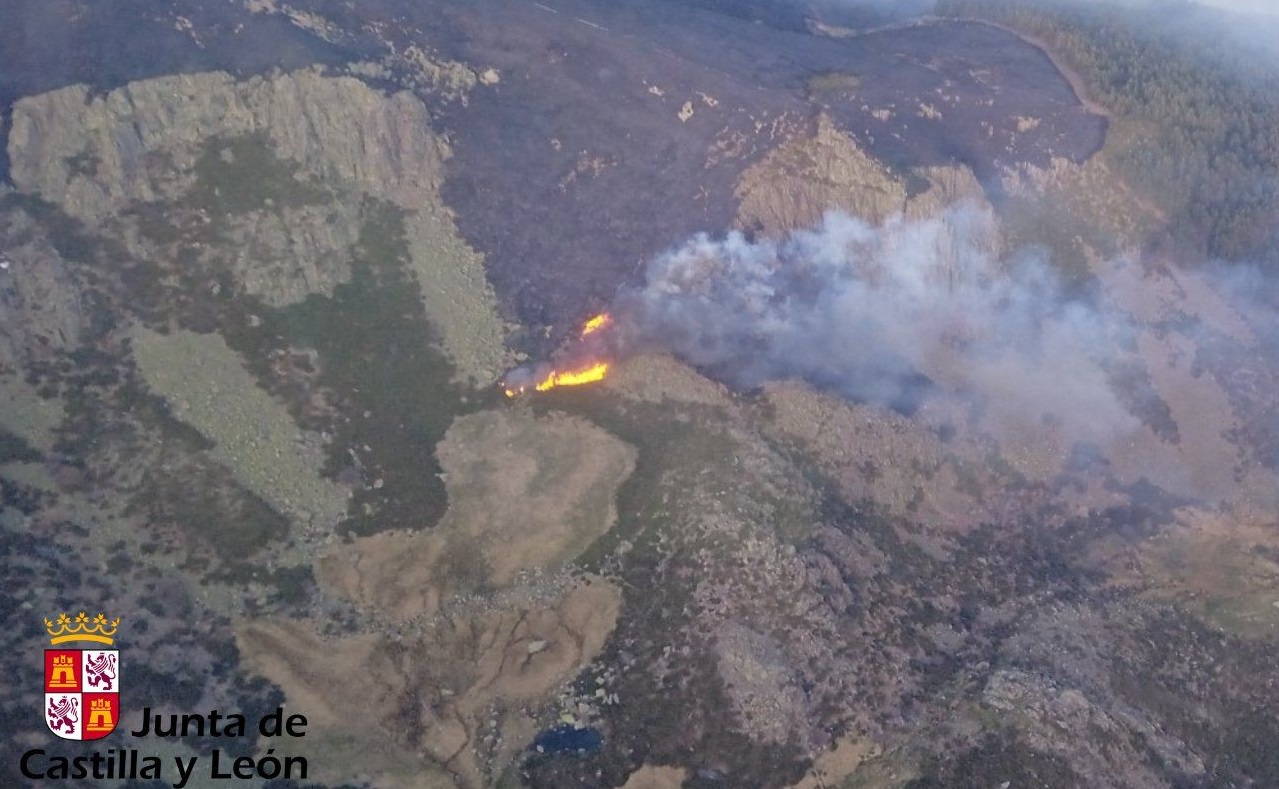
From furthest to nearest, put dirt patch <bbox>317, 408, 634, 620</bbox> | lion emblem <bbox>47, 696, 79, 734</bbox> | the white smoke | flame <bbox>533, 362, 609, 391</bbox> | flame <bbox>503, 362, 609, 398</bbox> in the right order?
the white smoke, flame <bbox>533, 362, 609, 391</bbox>, flame <bbox>503, 362, 609, 398</bbox>, dirt patch <bbox>317, 408, 634, 620</bbox>, lion emblem <bbox>47, 696, 79, 734</bbox>

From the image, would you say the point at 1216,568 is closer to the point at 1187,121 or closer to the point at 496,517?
the point at 1187,121

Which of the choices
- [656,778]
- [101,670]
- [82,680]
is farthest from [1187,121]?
[82,680]

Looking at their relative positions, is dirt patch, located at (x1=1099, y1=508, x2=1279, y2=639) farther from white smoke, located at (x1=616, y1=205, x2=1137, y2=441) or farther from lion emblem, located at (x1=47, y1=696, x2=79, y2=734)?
lion emblem, located at (x1=47, y1=696, x2=79, y2=734)

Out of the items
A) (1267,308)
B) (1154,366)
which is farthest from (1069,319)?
(1267,308)

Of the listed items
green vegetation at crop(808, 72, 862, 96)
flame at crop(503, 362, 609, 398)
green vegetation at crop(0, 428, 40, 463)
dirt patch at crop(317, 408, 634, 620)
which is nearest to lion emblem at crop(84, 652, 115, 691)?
dirt patch at crop(317, 408, 634, 620)

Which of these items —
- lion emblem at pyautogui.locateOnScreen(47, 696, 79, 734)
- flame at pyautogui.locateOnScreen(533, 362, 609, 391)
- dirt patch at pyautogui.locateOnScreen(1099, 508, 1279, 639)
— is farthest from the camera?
flame at pyautogui.locateOnScreen(533, 362, 609, 391)

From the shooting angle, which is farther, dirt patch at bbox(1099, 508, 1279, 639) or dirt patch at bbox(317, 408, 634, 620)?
dirt patch at bbox(1099, 508, 1279, 639)

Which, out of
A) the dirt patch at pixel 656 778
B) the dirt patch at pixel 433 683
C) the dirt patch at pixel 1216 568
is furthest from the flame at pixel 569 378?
the dirt patch at pixel 1216 568

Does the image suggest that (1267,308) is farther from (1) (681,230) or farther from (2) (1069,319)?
(1) (681,230)
